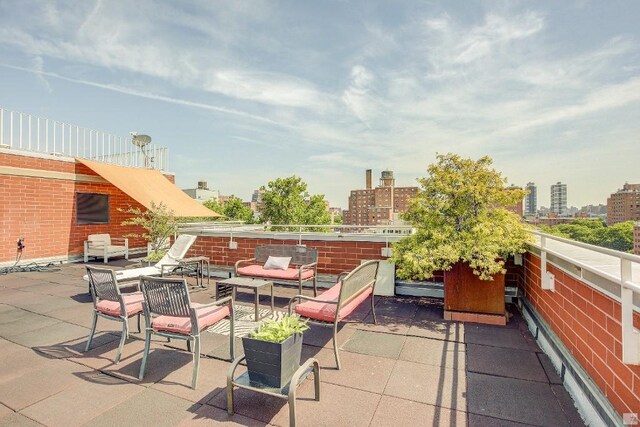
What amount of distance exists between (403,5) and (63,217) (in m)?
12.3

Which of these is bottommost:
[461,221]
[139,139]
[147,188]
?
[461,221]

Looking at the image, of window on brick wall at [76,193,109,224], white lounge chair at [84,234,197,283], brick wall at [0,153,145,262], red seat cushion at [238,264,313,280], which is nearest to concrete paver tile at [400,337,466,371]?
red seat cushion at [238,264,313,280]

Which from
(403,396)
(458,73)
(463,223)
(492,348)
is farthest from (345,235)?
(458,73)

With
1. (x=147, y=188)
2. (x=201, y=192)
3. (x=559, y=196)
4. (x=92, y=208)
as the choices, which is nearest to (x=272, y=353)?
(x=147, y=188)

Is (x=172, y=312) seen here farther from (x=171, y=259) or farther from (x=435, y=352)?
(x=171, y=259)

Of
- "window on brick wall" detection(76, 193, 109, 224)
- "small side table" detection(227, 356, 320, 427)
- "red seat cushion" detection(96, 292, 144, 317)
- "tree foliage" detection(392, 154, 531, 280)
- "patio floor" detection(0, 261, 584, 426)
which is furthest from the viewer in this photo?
"window on brick wall" detection(76, 193, 109, 224)

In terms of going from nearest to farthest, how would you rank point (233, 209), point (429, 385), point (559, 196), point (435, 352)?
point (429, 385)
point (435, 352)
point (233, 209)
point (559, 196)

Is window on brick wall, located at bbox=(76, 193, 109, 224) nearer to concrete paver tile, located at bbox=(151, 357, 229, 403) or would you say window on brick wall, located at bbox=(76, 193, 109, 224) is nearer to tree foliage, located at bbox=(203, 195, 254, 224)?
concrete paver tile, located at bbox=(151, 357, 229, 403)

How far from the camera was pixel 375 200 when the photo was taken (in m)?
117

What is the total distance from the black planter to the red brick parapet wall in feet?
7.51

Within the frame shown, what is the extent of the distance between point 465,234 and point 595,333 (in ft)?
8.01

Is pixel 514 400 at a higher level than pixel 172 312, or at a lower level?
lower

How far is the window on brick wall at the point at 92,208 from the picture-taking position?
11.5 m

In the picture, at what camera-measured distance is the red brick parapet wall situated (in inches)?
83.0
